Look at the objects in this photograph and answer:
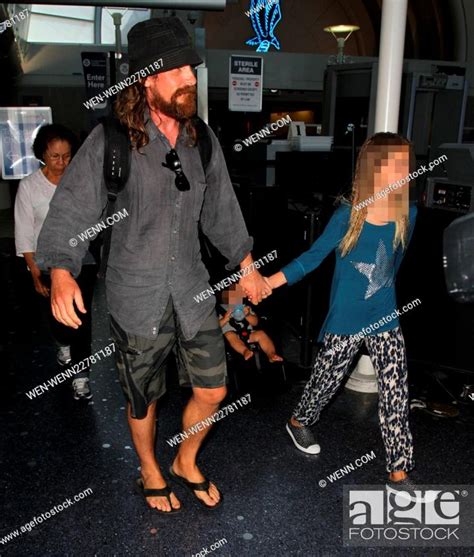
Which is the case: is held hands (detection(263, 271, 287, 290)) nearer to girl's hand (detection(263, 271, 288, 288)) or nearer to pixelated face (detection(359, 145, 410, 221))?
girl's hand (detection(263, 271, 288, 288))

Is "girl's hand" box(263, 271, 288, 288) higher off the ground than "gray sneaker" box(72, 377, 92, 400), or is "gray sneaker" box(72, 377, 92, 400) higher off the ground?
"girl's hand" box(263, 271, 288, 288)

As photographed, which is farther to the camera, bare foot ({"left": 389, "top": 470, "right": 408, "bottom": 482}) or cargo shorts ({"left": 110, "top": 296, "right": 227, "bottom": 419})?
bare foot ({"left": 389, "top": 470, "right": 408, "bottom": 482})

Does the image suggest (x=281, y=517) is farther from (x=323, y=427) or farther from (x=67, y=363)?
Result: (x=67, y=363)

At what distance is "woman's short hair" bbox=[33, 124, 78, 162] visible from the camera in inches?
125

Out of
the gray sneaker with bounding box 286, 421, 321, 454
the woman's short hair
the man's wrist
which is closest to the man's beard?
the man's wrist

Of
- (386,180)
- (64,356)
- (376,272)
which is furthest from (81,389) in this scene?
(386,180)

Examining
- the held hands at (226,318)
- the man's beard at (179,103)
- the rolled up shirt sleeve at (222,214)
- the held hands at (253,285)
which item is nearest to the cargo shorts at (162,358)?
the held hands at (253,285)

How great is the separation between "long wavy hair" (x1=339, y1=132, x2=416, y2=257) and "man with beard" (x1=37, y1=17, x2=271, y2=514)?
0.46 metres

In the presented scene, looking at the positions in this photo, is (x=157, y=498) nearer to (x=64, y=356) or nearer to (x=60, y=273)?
(x=60, y=273)

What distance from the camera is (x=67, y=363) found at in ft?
12.6

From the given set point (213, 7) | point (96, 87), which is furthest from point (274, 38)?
point (213, 7)

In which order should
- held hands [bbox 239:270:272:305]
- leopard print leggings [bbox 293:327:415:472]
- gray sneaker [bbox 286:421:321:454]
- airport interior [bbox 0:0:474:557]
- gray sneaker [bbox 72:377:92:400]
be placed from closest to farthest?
1. airport interior [bbox 0:0:474:557]
2. held hands [bbox 239:270:272:305]
3. leopard print leggings [bbox 293:327:415:472]
4. gray sneaker [bbox 286:421:321:454]
5. gray sneaker [bbox 72:377:92:400]

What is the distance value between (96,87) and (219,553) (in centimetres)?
897

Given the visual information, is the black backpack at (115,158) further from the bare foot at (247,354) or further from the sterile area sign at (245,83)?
the sterile area sign at (245,83)
